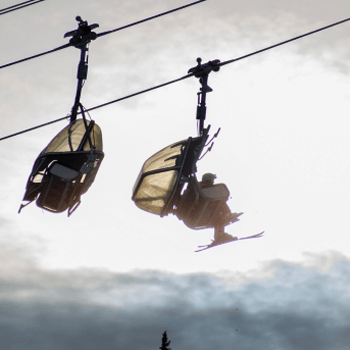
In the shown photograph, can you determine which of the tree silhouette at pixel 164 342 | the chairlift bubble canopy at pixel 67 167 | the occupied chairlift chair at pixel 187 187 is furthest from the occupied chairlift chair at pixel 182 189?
the tree silhouette at pixel 164 342

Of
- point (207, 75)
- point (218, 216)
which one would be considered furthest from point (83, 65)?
point (218, 216)

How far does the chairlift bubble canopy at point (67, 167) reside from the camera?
1420 cm

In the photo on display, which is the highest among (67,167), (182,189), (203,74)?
(203,74)

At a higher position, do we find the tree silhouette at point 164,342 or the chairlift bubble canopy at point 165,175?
the tree silhouette at point 164,342

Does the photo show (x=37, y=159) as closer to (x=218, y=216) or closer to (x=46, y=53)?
(x=46, y=53)

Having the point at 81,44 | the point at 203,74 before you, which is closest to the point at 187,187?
the point at 203,74

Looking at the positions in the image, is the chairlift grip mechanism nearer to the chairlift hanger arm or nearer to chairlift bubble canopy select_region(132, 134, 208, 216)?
chairlift bubble canopy select_region(132, 134, 208, 216)

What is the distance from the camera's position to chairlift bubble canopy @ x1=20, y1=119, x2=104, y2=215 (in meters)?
14.2

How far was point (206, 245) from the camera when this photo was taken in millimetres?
15117

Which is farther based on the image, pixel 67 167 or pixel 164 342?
pixel 164 342

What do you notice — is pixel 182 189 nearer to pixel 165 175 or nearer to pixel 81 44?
pixel 165 175

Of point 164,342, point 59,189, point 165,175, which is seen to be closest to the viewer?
point 165,175

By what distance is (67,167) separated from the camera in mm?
14203

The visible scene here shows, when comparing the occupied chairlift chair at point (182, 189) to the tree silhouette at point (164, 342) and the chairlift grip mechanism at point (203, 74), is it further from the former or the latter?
the tree silhouette at point (164, 342)
